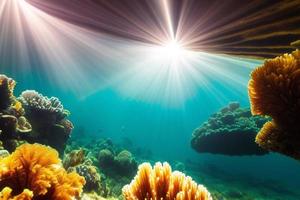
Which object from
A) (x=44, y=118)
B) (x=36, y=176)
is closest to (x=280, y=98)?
(x=36, y=176)

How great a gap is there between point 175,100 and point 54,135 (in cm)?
9865

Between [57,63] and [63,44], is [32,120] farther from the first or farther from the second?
[57,63]

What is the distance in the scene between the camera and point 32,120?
912 cm

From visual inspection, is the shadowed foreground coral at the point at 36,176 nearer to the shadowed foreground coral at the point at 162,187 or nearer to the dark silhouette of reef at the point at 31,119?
the shadowed foreground coral at the point at 162,187

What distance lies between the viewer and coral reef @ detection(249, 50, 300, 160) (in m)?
2.19

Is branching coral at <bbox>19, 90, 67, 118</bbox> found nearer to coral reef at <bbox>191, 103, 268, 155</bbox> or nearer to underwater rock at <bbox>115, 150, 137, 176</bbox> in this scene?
underwater rock at <bbox>115, 150, 137, 176</bbox>

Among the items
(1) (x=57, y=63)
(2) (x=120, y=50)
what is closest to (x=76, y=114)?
(1) (x=57, y=63)

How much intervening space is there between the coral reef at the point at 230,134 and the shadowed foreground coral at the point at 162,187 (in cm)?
1555

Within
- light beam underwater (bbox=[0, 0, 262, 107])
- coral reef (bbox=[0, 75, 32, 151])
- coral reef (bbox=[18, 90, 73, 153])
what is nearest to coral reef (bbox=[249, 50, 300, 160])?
light beam underwater (bbox=[0, 0, 262, 107])

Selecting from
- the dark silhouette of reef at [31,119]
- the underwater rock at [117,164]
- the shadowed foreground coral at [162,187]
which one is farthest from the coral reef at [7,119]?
the underwater rock at [117,164]

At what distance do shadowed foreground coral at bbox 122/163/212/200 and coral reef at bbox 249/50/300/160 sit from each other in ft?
2.47

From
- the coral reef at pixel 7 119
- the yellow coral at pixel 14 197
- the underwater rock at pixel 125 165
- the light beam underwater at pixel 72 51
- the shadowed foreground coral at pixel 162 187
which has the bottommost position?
the yellow coral at pixel 14 197

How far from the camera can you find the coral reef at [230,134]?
58.3ft

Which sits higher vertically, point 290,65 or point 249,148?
point 249,148
